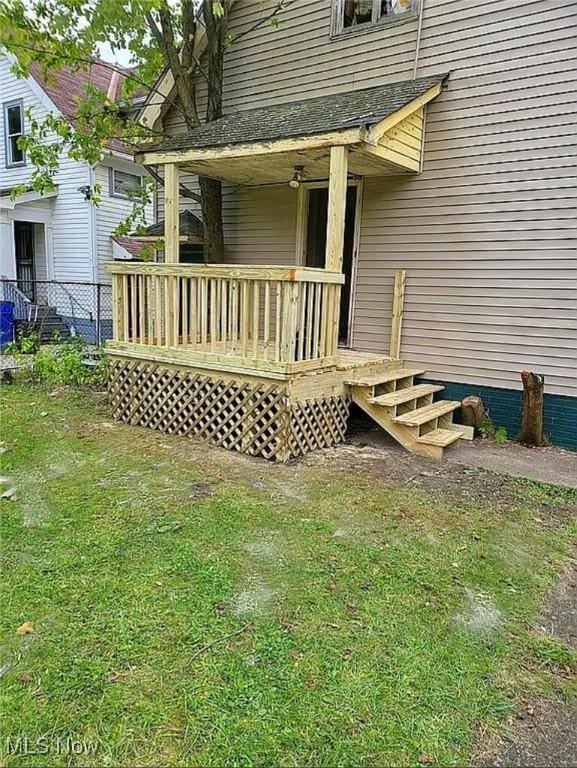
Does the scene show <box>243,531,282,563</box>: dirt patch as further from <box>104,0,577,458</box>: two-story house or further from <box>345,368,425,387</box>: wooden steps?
<box>345,368,425,387</box>: wooden steps

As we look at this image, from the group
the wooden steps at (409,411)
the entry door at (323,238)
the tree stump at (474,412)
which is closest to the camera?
the wooden steps at (409,411)

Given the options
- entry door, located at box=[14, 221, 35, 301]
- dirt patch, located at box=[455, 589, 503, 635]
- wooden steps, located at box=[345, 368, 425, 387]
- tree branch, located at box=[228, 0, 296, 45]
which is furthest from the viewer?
entry door, located at box=[14, 221, 35, 301]

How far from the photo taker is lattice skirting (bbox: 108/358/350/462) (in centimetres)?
538

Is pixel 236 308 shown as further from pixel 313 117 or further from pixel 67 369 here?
pixel 67 369

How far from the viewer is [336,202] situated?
5.45 m

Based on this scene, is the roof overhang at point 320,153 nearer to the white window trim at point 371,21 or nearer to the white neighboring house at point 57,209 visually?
the white window trim at point 371,21

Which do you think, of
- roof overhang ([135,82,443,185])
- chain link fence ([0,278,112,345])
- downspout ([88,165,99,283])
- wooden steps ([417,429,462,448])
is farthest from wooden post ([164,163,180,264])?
downspout ([88,165,99,283])

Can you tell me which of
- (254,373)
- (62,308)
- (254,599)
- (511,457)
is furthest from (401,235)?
(62,308)

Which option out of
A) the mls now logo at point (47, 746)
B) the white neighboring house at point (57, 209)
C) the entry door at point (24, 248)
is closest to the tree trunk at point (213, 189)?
the white neighboring house at point (57, 209)

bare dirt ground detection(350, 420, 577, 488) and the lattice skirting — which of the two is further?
the lattice skirting

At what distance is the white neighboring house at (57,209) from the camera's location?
567 inches

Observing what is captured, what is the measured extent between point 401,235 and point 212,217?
9.76 ft

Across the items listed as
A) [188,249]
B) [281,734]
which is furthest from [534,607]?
[188,249]

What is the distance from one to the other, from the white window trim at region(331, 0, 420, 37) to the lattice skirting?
464cm
